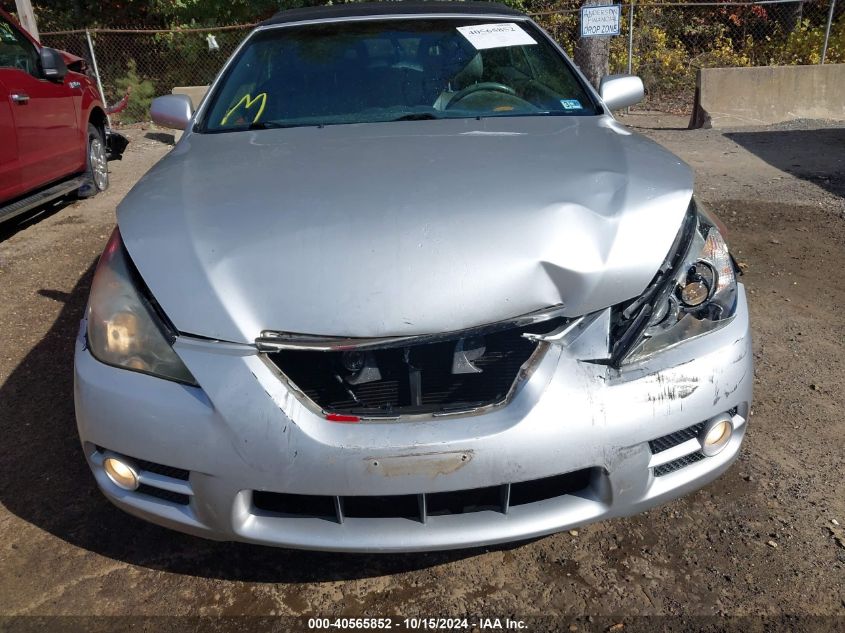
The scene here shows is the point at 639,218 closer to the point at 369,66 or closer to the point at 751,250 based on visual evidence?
the point at 369,66

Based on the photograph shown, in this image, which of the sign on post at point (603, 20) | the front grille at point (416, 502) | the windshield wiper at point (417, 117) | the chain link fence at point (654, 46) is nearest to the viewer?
the front grille at point (416, 502)

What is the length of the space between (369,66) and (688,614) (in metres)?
2.48

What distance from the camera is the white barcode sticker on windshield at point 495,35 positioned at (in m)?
3.27

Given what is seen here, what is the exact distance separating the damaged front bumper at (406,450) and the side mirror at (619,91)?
5.79 feet

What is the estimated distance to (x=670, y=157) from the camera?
249 cm

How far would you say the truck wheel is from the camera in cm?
665

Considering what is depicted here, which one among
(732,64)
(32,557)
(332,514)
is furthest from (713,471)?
(732,64)

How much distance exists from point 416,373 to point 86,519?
4.62 ft

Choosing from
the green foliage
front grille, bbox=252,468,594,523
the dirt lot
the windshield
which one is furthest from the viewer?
the green foliage

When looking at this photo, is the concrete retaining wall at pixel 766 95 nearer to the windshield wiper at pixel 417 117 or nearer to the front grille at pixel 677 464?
the windshield wiper at pixel 417 117

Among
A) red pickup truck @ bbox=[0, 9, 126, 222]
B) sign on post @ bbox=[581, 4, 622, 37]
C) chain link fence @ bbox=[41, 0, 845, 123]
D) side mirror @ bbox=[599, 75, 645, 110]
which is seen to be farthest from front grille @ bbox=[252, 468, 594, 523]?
chain link fence @ bbox=[41, 0, 845, 123]

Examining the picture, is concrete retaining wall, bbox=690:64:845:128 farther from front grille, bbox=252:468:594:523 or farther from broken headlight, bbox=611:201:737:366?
front grille, bbox=252:468:594:523

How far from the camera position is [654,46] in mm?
13695

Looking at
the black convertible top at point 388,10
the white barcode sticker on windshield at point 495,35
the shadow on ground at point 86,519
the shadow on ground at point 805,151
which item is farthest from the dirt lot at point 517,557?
the shadow on ground at point 805,151
